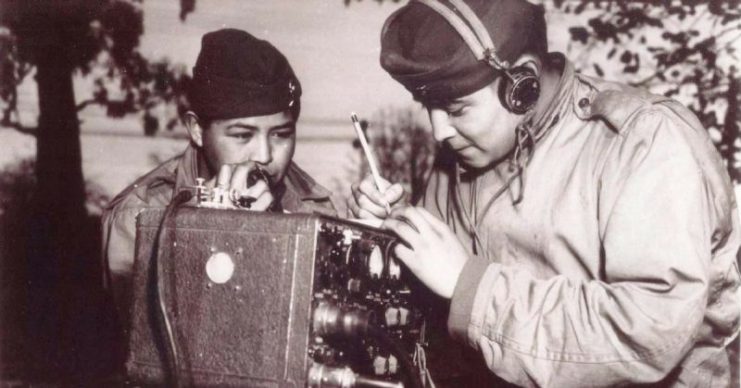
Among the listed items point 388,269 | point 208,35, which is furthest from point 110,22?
point 388,269

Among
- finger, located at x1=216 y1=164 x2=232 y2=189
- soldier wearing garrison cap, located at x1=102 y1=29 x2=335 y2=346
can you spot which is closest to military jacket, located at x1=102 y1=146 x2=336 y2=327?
soldier wearing garrison cap, located at x1=102 y1=29 x2=335 y2=346

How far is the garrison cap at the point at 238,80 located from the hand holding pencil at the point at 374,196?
70 centimetres

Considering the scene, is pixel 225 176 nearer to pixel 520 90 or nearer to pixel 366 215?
pixel 366 215

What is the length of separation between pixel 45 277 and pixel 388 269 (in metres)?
3.99

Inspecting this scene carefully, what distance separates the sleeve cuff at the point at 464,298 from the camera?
169 cm

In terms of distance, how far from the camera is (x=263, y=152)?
109 inches

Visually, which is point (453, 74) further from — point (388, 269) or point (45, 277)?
point (45, 277)

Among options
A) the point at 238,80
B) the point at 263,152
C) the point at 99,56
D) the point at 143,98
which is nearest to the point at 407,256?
the point at 263,152

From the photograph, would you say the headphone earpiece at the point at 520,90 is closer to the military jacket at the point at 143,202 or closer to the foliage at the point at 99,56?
the military jacket at the point at 143,202

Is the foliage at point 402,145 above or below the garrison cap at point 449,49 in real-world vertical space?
below

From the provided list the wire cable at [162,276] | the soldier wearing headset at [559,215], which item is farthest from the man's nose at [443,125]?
the wire cable at [162,276]

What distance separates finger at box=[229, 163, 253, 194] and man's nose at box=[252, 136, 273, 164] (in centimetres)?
78

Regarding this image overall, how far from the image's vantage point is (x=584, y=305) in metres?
1.64

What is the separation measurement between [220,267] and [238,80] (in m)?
1.42
